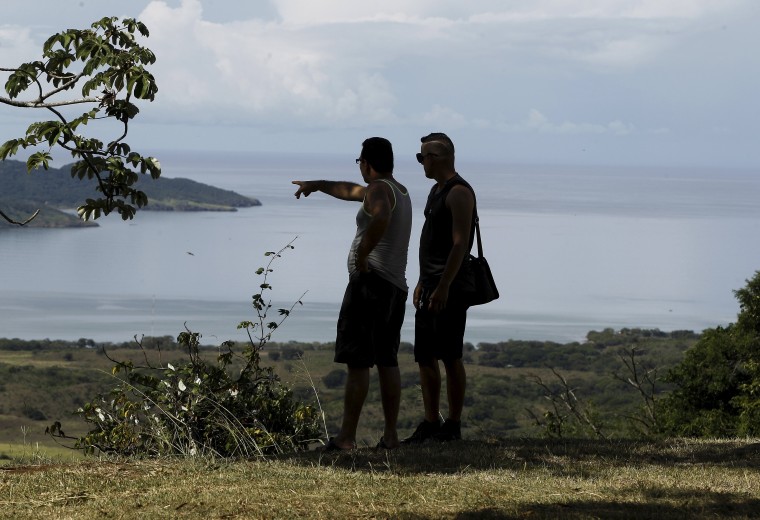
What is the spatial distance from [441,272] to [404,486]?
70.0 inches

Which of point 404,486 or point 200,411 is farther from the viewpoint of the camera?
point 200,411

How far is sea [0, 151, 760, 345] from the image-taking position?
8288cm

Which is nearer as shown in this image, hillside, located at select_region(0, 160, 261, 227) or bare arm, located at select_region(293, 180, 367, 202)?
bare arm, located at select_region(293, 180, 367, 202)

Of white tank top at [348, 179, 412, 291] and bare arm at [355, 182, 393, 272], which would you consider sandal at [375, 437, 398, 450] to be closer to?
white tank top at [348, 179, 412, 291]

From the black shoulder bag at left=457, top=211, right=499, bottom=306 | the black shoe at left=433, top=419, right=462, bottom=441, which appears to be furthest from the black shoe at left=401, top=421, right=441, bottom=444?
the black shoulder bag at left=457, top=211, right=499, bottom=306

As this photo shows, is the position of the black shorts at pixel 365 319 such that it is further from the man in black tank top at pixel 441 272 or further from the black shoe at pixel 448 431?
the black shoe at pixel 448 431

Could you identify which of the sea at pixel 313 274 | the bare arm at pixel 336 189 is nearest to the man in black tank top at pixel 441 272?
the bare arm at pixel 336 189

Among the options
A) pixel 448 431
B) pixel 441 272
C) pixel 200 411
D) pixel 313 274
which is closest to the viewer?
pixel 441 272

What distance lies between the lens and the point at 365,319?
6.21 metres

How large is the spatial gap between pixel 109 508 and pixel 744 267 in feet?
413

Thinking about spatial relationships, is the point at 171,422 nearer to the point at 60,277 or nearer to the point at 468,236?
the point at 468,236

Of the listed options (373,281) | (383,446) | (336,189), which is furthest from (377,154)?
(383,446)

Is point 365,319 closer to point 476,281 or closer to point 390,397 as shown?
point 390,397

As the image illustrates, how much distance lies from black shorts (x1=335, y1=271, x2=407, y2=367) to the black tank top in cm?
51
